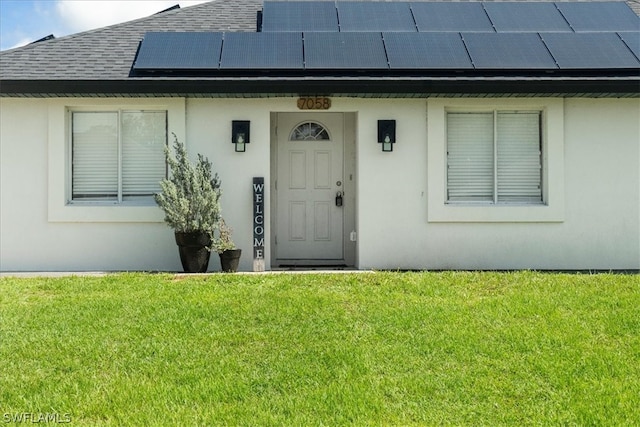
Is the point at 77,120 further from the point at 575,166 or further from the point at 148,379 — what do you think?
the point at 575,166

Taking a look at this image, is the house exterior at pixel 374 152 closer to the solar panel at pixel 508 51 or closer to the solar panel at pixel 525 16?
the solar panel at pixel 508 51

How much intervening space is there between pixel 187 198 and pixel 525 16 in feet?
23.7

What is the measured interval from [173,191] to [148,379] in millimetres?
4269

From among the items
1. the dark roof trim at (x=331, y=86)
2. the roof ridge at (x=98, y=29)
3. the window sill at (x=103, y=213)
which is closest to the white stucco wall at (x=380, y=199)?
the window sill at (x=103, y=213)

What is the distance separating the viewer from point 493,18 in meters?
10.2

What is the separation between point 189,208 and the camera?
8.30 m

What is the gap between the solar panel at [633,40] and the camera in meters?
9.20

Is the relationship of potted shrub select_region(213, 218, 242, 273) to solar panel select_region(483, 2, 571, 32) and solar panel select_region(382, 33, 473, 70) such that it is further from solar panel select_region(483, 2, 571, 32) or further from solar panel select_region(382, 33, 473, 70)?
solar panel select_region(483, 2, 571, 32)

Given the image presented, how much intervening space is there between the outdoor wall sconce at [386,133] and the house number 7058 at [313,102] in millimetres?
958

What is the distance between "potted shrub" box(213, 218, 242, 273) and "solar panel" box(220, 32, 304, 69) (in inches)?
105

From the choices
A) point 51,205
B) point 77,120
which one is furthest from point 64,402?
point 77,120

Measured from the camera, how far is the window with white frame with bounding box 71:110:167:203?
361 inches

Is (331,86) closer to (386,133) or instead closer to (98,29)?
(386,133)

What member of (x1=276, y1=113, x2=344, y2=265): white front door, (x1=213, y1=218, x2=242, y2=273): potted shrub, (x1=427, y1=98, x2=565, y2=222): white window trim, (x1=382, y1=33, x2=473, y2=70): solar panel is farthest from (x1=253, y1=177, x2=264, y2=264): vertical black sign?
(x1=382, y1=33, x2=473, y2=70): solar panel
